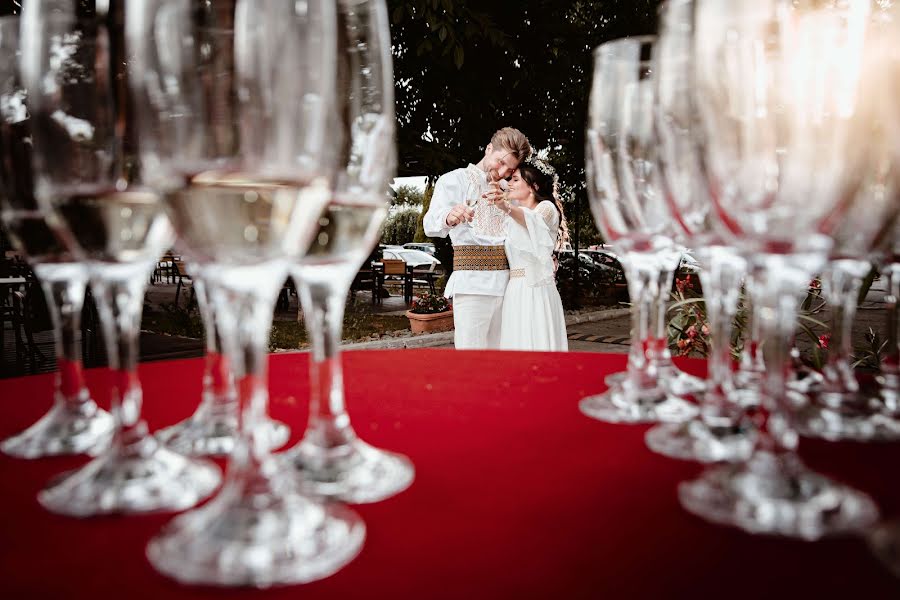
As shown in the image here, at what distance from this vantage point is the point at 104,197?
58 cm

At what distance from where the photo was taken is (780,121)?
496mm

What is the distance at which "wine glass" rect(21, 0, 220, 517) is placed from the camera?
1.81 feet

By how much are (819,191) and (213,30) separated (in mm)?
424

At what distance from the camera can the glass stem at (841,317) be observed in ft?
2.53

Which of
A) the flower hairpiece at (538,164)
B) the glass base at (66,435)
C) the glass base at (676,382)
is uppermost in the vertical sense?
the flower hairpiece at (538,164)

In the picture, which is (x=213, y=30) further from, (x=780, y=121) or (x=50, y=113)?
(x=780, y=121)

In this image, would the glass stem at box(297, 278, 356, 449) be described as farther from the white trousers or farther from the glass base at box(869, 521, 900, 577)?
the white trousers

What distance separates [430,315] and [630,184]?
25.2ft

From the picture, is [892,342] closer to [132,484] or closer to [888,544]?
[888,544]

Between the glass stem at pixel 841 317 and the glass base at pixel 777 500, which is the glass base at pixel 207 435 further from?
the glass stem at pixel 841 317

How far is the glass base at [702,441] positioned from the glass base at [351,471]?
244 mm

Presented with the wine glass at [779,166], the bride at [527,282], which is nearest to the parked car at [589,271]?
the bride at [527,282]

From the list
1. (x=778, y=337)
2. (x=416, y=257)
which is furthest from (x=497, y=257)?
(x=416, y=257)

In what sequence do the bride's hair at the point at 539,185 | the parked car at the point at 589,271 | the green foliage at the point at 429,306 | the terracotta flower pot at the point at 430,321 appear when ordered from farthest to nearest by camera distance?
the parked car at the point at 589,271 → the green foliage at the point at 429,306 → the terracotta flower pot at the point at 430,321 → the bride's hair at the point at 539,185
